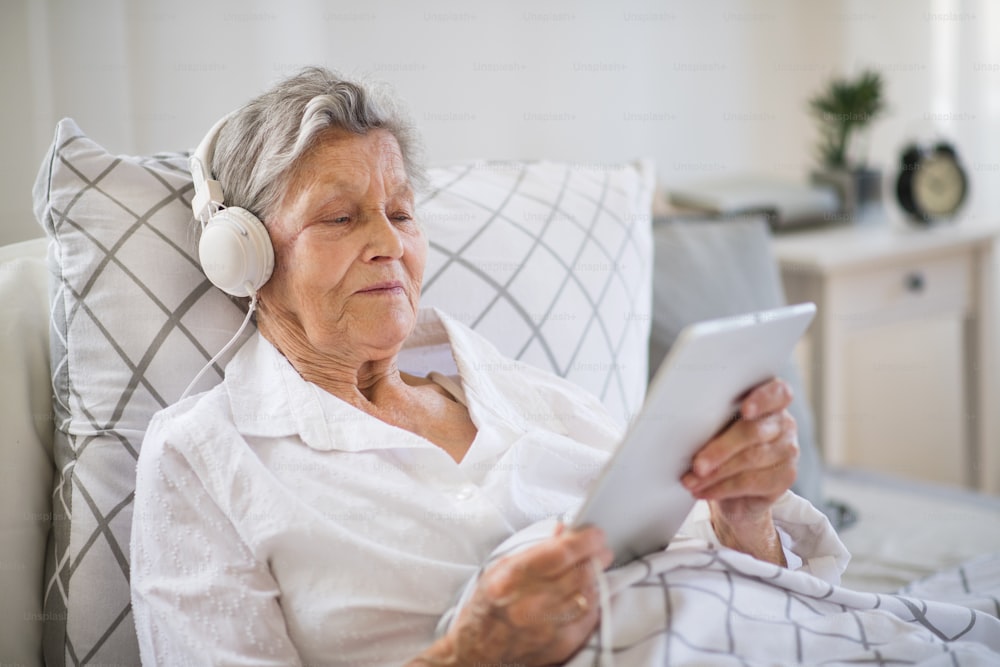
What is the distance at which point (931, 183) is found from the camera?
95.1 inches

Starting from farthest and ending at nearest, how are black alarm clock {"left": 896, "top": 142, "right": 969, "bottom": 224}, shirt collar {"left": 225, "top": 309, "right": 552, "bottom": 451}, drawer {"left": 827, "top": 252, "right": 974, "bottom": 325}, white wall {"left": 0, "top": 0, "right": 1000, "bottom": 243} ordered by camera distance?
black alarm clock {"left": 896, "top": 142, "right": 969, "bottom": 224} < drawer {"left": 827, "top": 252, "right": 974, "bottom": 325} < white wall {"left": 0, "top": 0, "right": 1000, "bottom": 243} < shirt collar {"left": 225, "top": 309, "right": 552, "bottom": 451}

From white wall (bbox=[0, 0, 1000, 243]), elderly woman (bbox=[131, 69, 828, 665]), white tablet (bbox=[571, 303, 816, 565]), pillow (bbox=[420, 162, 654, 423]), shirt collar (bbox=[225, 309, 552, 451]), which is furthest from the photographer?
white wall (bbox=[0, 0, 1000, 243])

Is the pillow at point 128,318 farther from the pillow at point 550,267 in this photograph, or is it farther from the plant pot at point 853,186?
the plant pot at point 853,186

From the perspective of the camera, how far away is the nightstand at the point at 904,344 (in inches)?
87.3

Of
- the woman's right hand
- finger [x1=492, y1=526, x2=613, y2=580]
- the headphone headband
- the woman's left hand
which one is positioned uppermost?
the headphone headband

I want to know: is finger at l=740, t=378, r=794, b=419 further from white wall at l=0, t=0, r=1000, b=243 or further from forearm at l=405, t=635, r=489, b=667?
white wall at l=0, t=0, r=1000, b=243

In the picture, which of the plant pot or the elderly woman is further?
the plant pot

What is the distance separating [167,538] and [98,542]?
0.13m

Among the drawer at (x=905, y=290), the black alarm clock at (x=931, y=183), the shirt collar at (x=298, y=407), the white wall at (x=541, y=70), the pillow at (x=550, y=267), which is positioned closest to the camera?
the shirt collar at (x=298, y=407)

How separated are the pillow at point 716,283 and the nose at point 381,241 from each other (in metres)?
0.64

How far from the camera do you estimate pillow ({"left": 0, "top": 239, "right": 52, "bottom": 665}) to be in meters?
1.01

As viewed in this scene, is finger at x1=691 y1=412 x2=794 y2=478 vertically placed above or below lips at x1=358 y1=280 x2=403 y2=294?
below

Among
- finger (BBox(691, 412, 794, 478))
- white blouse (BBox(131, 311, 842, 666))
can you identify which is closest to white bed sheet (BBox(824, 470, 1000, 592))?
white blouse (BBox(131, 311, 842, 666))

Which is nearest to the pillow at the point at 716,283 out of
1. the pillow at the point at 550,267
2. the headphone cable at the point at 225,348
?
the pillow at the point at 550,267
